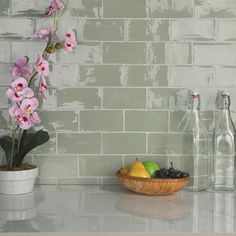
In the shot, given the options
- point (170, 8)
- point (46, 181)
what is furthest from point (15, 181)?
point (170, 8)

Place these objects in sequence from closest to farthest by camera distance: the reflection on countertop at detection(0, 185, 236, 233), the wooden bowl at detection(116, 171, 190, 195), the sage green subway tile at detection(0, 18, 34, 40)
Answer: the reflection on countertop at detection(0, 185, 236, 233), the wooden bowl at detection(116, 171, 190, 195), the sage green subway tile at detection(0, 18, 34, 40)

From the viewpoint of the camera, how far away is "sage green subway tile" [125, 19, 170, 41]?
6.43 ft

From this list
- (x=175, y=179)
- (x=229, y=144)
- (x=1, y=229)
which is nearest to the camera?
(x=1, y=229)

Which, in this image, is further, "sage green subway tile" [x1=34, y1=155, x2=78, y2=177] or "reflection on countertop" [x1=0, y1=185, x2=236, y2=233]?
"sage green subway tile" [x1=34, y1=155, x2=78, y2=177]

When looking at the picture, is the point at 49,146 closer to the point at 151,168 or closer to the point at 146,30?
the point at 151,168

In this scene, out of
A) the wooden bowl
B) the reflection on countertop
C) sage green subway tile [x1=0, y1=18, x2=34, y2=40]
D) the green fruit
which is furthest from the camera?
sage green subway tile [x1=0, y1=18, x2=34, y2=40]

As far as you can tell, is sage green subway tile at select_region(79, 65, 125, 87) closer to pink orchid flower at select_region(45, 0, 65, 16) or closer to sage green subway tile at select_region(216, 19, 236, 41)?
pink orchid flower at select_region(45, 0, 65, 16)

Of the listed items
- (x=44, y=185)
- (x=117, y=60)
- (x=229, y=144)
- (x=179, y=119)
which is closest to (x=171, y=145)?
(x=179, y=119)

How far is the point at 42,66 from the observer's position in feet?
5.92

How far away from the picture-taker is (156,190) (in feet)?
5.76

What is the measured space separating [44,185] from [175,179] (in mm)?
566

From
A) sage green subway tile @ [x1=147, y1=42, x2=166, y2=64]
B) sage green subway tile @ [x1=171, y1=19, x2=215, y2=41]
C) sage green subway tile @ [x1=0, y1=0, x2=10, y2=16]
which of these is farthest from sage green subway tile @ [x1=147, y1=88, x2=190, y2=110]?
sage green subway tile @ [x1=0, y1=0, x2=10, y2=16]

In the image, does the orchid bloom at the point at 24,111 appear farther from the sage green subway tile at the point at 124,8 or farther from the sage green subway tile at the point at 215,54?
the sage green subway tile at the point at 215,54

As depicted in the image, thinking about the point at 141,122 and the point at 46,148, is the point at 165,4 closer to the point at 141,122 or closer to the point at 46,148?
the point at 141,122
